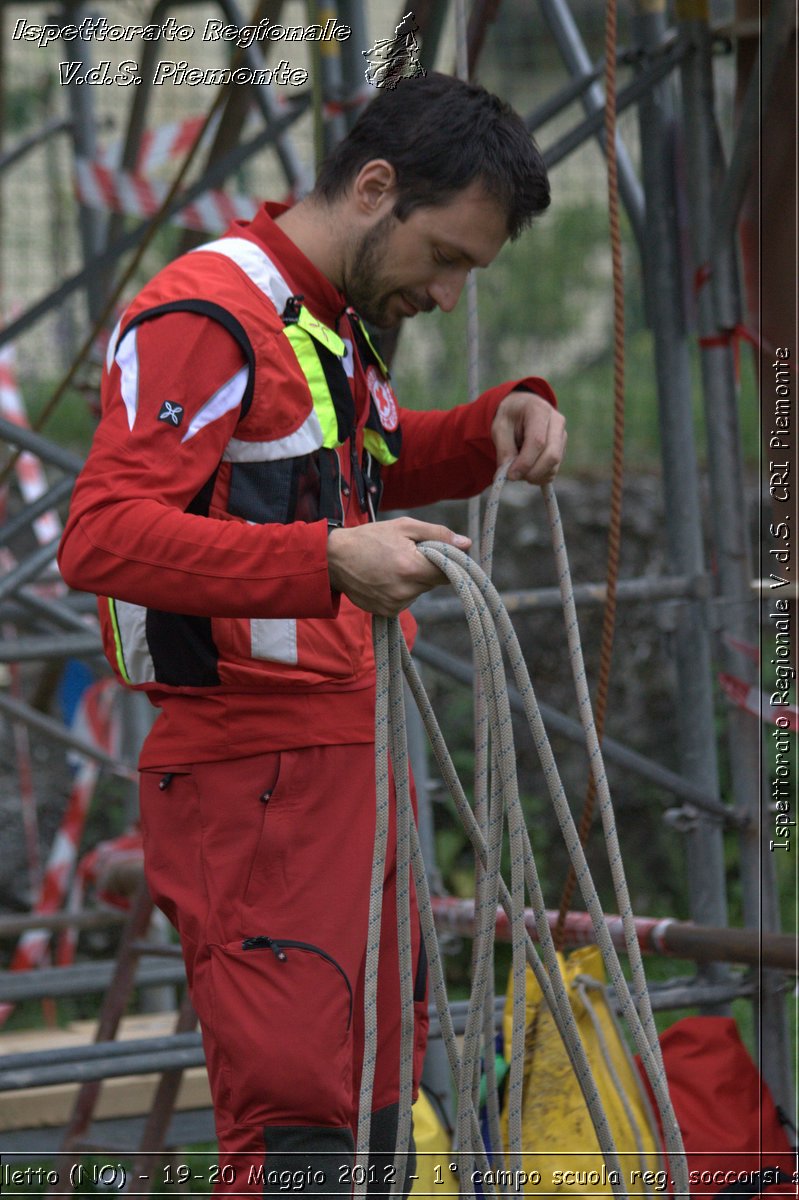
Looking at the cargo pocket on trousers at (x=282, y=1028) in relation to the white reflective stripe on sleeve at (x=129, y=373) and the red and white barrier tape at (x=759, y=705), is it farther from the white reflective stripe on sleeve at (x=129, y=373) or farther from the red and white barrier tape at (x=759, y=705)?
the red and white barrier tape at (x=759, y=705)

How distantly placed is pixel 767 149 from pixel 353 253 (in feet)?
4.19

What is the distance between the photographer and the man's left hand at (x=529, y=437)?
1.99m

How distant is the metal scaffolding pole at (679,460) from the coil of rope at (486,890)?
123 cm

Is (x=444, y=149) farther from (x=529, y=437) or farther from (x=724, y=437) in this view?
(x=724, y=437)

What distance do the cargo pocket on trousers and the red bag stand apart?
980 mm

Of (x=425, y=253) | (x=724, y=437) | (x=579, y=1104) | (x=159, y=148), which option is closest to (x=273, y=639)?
(x=425, y=253)

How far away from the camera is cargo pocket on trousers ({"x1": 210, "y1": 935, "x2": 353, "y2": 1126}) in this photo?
5.62ft

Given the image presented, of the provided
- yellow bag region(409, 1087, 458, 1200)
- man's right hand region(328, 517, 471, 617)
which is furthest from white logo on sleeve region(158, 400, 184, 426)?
yellow bag region(409, 1087, 458, 1200)

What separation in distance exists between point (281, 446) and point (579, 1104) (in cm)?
120

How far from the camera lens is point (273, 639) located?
1809 mm

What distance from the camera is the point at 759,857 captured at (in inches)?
116

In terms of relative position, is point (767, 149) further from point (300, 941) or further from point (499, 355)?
point (499, 355)

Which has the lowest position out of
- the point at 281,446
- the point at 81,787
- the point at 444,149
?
the point at 81,787

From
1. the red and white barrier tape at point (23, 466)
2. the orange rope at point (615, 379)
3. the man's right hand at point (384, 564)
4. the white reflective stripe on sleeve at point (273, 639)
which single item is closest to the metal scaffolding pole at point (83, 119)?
the red and white barrier tape at point (23, 466)
